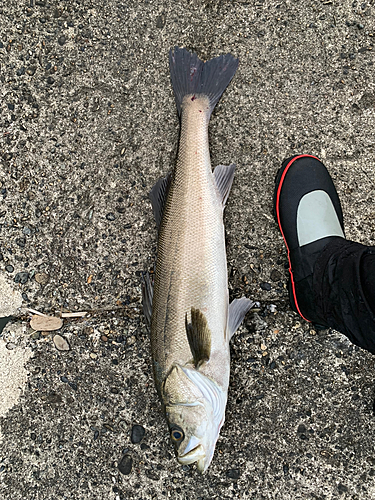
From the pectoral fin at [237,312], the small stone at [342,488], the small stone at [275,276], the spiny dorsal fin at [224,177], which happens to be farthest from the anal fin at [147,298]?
the small stone at [342,488]

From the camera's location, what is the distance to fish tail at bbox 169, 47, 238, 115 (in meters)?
2.49

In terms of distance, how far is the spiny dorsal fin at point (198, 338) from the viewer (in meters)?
2.09

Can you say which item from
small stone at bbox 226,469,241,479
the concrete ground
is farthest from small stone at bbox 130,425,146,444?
small stone at bbox 226,469,241,479

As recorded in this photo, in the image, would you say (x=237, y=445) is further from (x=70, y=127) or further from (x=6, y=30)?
(x=6, y=30)

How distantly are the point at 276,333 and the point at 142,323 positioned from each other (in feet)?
3.20

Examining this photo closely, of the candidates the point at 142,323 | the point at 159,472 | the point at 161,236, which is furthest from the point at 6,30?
the point at 159,472

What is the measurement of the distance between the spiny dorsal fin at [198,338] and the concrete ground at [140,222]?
510 millimetres

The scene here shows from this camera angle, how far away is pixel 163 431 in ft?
8.15

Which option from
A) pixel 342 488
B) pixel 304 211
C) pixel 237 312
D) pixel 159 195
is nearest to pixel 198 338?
pixel 237 312

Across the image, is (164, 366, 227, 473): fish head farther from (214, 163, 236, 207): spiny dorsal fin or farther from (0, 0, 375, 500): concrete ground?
(214, 163, 236, 207): spiny dorsal fin

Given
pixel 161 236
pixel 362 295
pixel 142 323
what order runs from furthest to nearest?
pixel 142 323 → pixel 161 236 → pixel 362 295

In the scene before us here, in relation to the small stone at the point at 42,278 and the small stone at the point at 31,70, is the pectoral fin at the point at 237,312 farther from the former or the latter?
the small stone at the point at 31,70

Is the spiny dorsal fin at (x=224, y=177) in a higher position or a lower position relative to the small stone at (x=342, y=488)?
higher

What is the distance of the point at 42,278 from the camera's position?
2.66 metres
